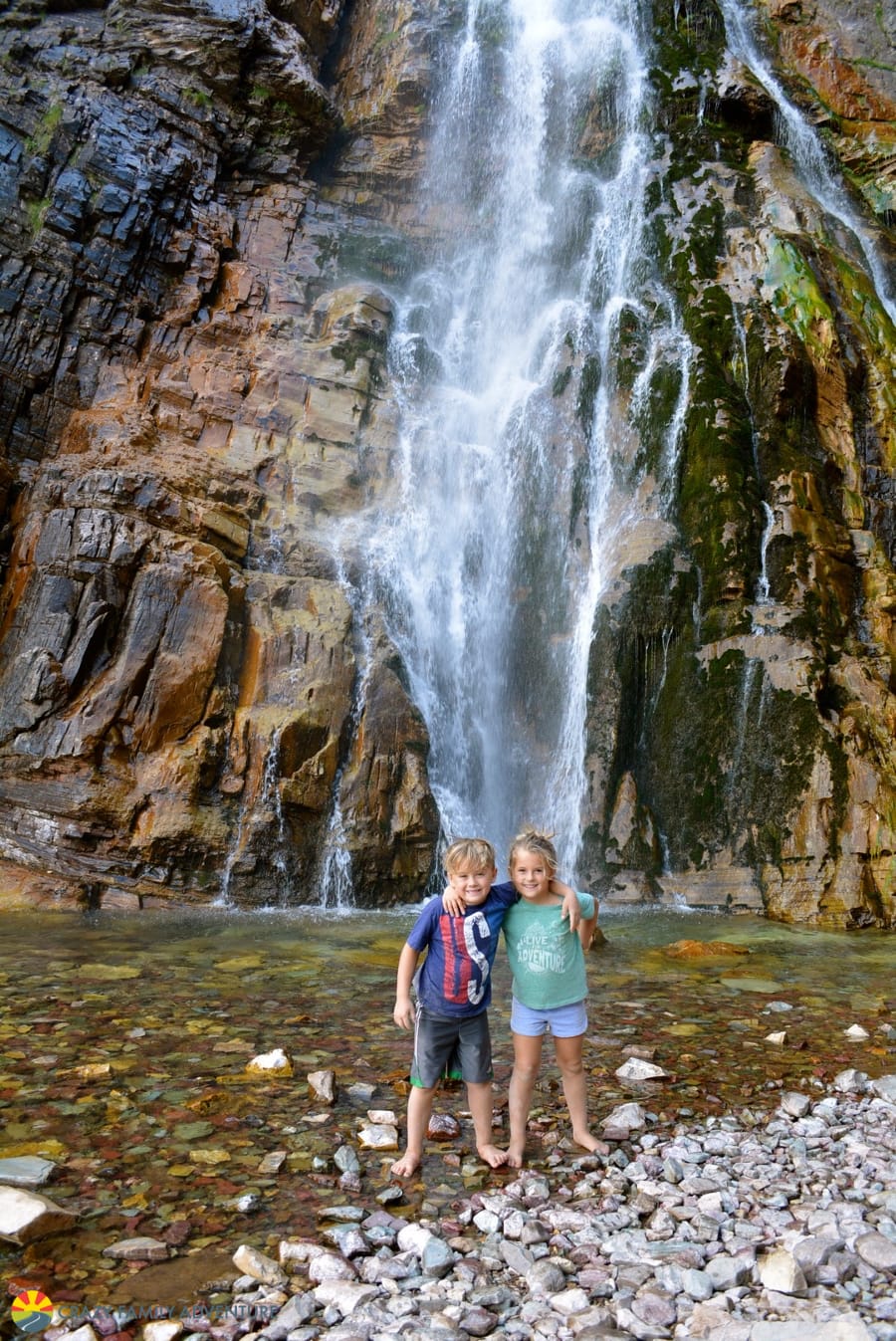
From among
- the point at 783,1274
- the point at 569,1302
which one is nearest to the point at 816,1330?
the point at 783,1274

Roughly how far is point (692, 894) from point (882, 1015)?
642 centimetres

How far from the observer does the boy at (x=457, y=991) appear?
3828 mm

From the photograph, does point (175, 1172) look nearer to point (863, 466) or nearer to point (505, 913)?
point (505, 913)

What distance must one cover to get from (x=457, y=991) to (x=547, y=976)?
0.42 m

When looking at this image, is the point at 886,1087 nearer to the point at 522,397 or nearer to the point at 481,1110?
the point at 481,1110

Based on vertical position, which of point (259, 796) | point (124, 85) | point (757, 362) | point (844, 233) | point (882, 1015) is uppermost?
point (124, 85)

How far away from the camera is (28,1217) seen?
2984 mm

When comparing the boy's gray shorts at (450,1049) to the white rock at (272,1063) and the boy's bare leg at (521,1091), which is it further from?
the white rock at (272,1063)

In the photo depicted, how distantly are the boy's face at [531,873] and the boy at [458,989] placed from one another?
12cm

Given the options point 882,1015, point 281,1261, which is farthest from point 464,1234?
point 882,1015

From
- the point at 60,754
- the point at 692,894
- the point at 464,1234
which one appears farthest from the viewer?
the point at 692,894

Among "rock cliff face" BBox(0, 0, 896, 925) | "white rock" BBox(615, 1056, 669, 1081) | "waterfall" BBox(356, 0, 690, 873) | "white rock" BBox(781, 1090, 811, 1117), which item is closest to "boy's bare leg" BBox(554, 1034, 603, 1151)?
"white rock" BBox(615, 1056, 669, 1081)

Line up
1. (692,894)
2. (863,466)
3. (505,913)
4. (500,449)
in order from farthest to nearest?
(500,449), (863,466), (692,894), (505,913)

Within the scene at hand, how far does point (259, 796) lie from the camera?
1241 centimetres
